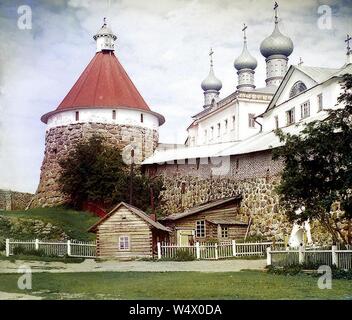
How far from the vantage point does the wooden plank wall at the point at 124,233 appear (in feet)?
53.2

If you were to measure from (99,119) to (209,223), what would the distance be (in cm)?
506

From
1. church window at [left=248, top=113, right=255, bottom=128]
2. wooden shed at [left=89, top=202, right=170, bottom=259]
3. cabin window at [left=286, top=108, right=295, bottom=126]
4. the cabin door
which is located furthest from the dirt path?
church window at [left=248, top=113, right=255, bottom=128]

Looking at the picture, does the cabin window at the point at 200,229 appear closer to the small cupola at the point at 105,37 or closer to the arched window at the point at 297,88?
the arched window at the point at 297,88

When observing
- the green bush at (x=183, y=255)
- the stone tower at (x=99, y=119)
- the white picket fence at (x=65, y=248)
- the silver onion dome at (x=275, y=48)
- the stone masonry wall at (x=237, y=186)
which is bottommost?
the green bush at (x=183, y=255)

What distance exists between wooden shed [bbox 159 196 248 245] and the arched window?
5196 mm

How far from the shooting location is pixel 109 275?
12.7 meters

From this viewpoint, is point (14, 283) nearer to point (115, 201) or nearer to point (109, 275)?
point (109, 275)

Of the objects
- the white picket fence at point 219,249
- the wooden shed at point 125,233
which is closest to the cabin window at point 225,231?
the white picket fence at point 219,249

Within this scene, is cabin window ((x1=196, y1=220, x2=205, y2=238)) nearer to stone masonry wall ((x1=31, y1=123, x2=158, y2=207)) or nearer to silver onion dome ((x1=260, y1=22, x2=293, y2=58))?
stone masonry wall ((x1=31, y1=123, x2=158, y2=207))

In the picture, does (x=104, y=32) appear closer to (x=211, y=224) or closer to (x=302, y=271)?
(x=302, y=271)

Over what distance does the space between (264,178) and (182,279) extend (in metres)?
8.76

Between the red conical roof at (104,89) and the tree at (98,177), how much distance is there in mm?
1418

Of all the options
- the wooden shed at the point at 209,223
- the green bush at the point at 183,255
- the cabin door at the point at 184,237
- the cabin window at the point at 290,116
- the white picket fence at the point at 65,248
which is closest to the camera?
the white picket fence at the point at 65,248

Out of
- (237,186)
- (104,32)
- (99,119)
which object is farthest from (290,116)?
(104,32)
